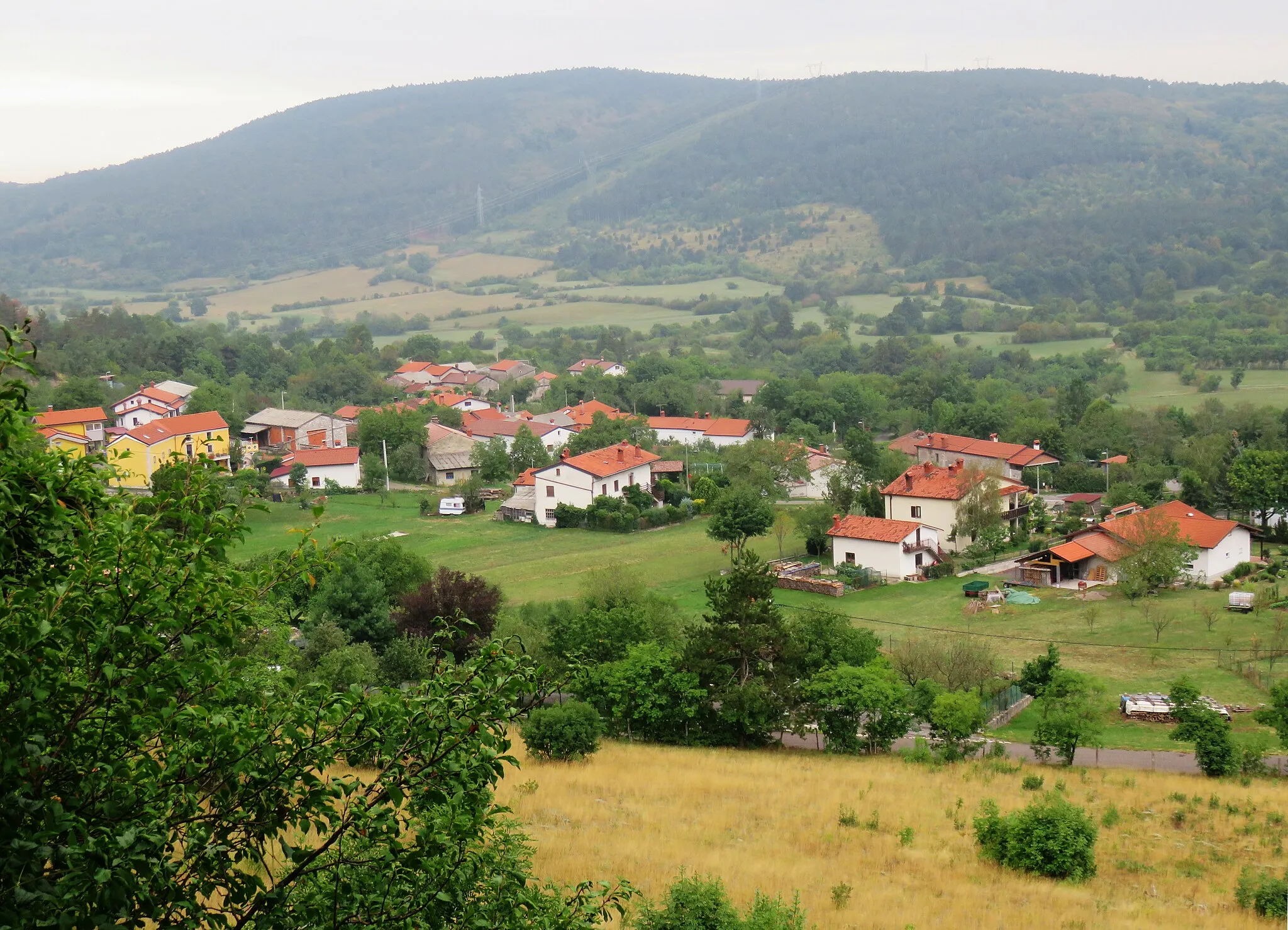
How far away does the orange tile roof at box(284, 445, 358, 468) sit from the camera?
5053cm

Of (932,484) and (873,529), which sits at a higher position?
(932,484)

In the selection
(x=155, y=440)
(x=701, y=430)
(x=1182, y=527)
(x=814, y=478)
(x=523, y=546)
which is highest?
(x=155, y=440)

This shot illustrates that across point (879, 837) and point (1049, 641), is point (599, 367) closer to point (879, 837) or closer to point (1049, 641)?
point (1049, 641)

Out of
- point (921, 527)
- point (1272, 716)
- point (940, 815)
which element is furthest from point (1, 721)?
point (921, 527)

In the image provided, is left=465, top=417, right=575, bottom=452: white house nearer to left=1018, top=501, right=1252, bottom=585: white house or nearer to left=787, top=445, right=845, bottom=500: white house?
left=787, top=445, right=845, bottom=500: white house

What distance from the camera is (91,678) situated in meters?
4.76

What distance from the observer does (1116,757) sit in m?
21.0

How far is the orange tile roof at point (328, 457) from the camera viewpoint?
5053cm

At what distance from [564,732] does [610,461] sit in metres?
28.7

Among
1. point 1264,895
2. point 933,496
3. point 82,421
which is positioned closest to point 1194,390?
point 933,496

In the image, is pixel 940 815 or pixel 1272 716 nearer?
pixel 940 815

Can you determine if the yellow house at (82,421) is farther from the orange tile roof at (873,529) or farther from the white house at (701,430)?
the orange tile roof at (873,529)

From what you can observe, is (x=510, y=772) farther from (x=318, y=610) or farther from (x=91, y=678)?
(x=91, y=678)

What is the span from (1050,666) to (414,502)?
99.7 ft
